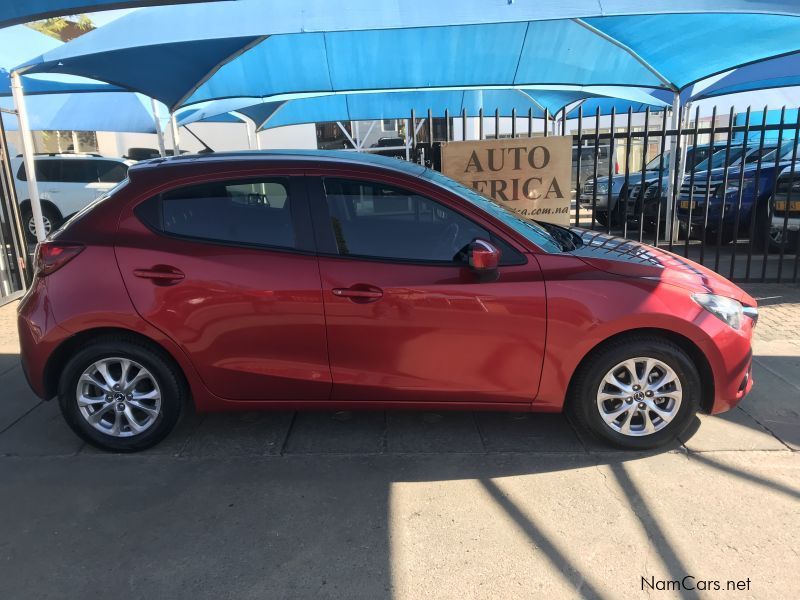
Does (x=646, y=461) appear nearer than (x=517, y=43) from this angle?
Yes

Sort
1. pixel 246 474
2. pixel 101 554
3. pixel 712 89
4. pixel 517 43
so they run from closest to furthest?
pixel 101 554
pixel 246 474
pixel 517 43
pixel 712 89

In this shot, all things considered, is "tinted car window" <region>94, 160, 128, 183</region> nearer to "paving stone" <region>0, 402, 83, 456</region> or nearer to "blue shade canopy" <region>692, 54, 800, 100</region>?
"paving stone" <region>0, 402, 83, 456</region>

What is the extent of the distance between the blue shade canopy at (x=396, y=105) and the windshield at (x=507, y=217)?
36.6ft

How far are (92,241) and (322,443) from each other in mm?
1801

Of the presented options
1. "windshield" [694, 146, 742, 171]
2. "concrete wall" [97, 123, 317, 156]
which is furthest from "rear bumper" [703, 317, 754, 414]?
"concrete wall" [97, 123, 317, 156]

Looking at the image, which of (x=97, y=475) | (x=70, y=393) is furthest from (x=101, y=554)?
(x=70, y=393)

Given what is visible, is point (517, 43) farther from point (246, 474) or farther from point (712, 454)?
point (246, 474)

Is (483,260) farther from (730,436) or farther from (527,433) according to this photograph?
(730,436)

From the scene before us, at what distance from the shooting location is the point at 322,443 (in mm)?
3570

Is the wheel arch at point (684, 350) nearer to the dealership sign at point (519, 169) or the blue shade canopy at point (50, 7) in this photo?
the dealership sign at point (519, 169)

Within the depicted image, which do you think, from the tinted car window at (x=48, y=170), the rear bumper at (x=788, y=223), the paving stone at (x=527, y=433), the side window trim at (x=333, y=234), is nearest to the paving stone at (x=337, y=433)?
the paving stone at (x=527, y=433)

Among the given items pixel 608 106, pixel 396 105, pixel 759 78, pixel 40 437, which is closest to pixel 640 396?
pixel 40 437

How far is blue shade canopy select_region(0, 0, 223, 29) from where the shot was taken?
4781mm

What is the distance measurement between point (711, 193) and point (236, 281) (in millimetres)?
8572
